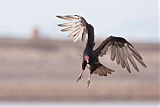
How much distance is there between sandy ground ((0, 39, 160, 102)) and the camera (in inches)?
1256

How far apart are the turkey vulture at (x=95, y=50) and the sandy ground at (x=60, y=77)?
57.1 feet

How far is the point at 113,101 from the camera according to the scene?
30250 mm

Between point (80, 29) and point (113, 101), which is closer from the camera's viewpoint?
point (80, 29)

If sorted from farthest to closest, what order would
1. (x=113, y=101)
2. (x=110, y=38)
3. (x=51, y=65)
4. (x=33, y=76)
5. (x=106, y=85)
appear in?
(x=51, y=65), (x=33, y=76), (x=106, y=85), (x=113, y=101), (x=110, y=38)

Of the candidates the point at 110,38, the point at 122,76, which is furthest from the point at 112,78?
the point at 110,38

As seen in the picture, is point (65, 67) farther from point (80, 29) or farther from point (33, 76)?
point (80, 29)

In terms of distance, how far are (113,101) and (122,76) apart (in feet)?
35.4

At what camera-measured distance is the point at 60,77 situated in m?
39.6

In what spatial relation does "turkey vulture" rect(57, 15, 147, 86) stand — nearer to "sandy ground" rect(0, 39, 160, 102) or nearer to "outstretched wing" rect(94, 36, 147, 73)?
"outstretched wing" rect(94, 36, 147, 73)

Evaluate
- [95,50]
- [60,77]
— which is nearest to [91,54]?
[95,50]

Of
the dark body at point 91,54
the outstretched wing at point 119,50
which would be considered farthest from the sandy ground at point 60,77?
the dark body at point 91,54

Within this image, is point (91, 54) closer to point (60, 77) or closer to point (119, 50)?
point (119, 50)

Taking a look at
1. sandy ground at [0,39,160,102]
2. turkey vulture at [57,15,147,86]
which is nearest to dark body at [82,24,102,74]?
turkey vulture at [57,15,147,86]

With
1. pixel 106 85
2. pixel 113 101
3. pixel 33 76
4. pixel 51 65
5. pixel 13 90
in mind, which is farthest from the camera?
pixel 51 65
